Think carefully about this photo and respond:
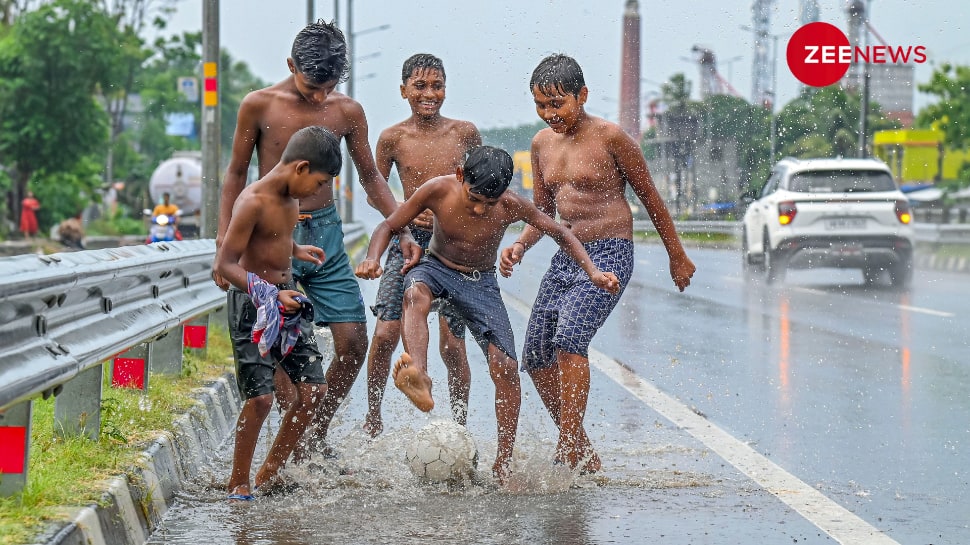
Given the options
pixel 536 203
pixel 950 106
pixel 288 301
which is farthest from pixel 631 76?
pixel 950 106

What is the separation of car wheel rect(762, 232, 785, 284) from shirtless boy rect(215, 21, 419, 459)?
15731mm

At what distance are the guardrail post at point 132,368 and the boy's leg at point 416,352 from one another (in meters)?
1.49

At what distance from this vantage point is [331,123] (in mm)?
6770

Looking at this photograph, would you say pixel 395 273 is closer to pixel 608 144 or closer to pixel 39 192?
pixel 608 144

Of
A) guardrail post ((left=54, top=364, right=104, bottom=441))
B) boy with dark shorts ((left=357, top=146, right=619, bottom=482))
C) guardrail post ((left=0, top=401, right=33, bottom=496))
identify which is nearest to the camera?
guardrail post ((left=0, top=401, right=33, bottom=496))

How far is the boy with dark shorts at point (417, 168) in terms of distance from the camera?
7543 millimetres

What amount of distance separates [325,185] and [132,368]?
5.61 ft

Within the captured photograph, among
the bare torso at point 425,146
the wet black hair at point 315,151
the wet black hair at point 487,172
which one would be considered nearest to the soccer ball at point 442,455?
the wet black hair at point 487,172

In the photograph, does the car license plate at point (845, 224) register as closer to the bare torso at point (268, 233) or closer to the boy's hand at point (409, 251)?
the boy's hand at point (409, 251)

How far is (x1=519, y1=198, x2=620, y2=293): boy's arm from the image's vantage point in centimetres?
657

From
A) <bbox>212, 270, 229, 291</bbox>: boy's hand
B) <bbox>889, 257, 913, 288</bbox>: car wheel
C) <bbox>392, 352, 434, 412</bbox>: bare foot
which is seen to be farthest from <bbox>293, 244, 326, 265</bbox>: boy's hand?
<bbox>889, 257, 913, 288</bbox>: car wheel

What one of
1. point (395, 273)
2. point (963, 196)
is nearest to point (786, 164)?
point (395, 273)

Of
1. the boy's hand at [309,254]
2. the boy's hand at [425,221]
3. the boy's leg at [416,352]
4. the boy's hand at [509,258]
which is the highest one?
the boy's hand at [425,221]

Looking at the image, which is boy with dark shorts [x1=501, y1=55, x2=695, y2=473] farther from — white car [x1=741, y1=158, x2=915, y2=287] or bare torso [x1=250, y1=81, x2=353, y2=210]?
white car [x1=741, y1=158, x2=915, y2=287]
